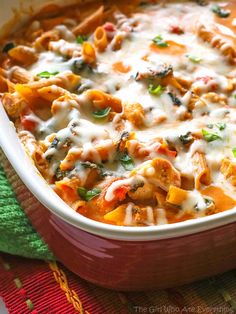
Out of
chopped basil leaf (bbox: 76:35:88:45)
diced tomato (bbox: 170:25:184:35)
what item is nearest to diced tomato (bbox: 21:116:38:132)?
chopped basil leaf (bbox: 76:35:88:45)

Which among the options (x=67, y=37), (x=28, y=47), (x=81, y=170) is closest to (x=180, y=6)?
(x=67, y=37)

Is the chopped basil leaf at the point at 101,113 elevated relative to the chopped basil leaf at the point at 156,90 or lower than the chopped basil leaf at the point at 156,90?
lower

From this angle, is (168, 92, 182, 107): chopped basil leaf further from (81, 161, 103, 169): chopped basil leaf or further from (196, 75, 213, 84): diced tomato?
(81, 161, 103, 169): chopped basil leaf

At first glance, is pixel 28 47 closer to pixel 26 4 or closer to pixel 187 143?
pixel 26 4

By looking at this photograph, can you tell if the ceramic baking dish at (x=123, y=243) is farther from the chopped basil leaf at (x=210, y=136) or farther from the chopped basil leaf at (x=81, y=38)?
the chopped basil leaf at (x=81, y=38)

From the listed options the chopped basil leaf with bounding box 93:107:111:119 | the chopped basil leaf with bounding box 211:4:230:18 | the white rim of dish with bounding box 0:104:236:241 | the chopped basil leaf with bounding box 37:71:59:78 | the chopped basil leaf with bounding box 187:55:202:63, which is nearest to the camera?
A: the white rim of dish with bounding box 0:104:236:241

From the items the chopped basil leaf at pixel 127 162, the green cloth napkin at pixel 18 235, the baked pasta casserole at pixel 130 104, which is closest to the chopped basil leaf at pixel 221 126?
the baked pasta casserole at pixel 130 104

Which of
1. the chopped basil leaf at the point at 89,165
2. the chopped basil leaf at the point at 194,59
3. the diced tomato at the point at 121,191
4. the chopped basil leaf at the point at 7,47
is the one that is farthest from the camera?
the chopped basil leaf at the point at 7,47
